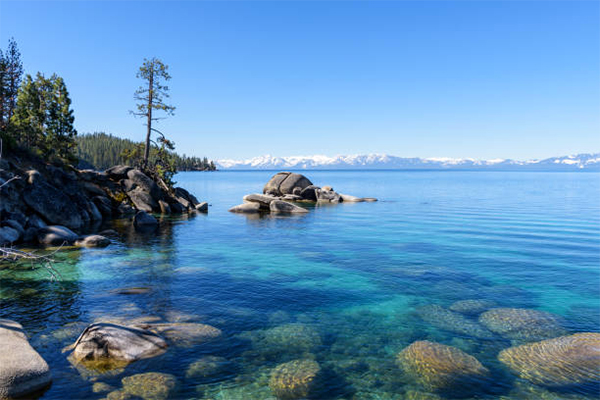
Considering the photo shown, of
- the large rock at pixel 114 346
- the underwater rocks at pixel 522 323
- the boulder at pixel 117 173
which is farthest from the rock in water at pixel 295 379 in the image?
the boulder at pixel 117 173

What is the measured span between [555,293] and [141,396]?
14928mm

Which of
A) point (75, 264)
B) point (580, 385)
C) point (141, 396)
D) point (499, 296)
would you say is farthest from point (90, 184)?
point (580, 385)

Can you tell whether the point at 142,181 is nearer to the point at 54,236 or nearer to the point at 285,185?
the point at 54,236

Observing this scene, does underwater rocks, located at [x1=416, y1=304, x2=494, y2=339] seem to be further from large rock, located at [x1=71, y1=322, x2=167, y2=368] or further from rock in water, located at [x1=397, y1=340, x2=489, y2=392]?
large rock, located at [x1=71, y1=322, x2=167, y2=368]

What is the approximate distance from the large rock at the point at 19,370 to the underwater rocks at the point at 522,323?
1159cm

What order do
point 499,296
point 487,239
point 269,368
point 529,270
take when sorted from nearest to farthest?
1. point 269,368
2. point 499,296
3. point 529,270
4. point 487,239

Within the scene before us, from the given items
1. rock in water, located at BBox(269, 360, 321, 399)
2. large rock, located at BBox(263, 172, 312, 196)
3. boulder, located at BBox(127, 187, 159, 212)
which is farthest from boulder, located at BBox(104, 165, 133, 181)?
rock in water, located at BBox(269, 360, 321, 399)

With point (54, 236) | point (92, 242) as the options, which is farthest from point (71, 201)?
point (92, 242)

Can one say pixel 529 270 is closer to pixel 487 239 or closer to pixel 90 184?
pixel 487 239

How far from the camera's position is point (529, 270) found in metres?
17.1

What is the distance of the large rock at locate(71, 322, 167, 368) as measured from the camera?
8391 millimetres

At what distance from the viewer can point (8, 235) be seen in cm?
2003

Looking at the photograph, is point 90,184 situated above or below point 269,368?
above

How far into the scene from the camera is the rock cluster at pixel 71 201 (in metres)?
22.0
